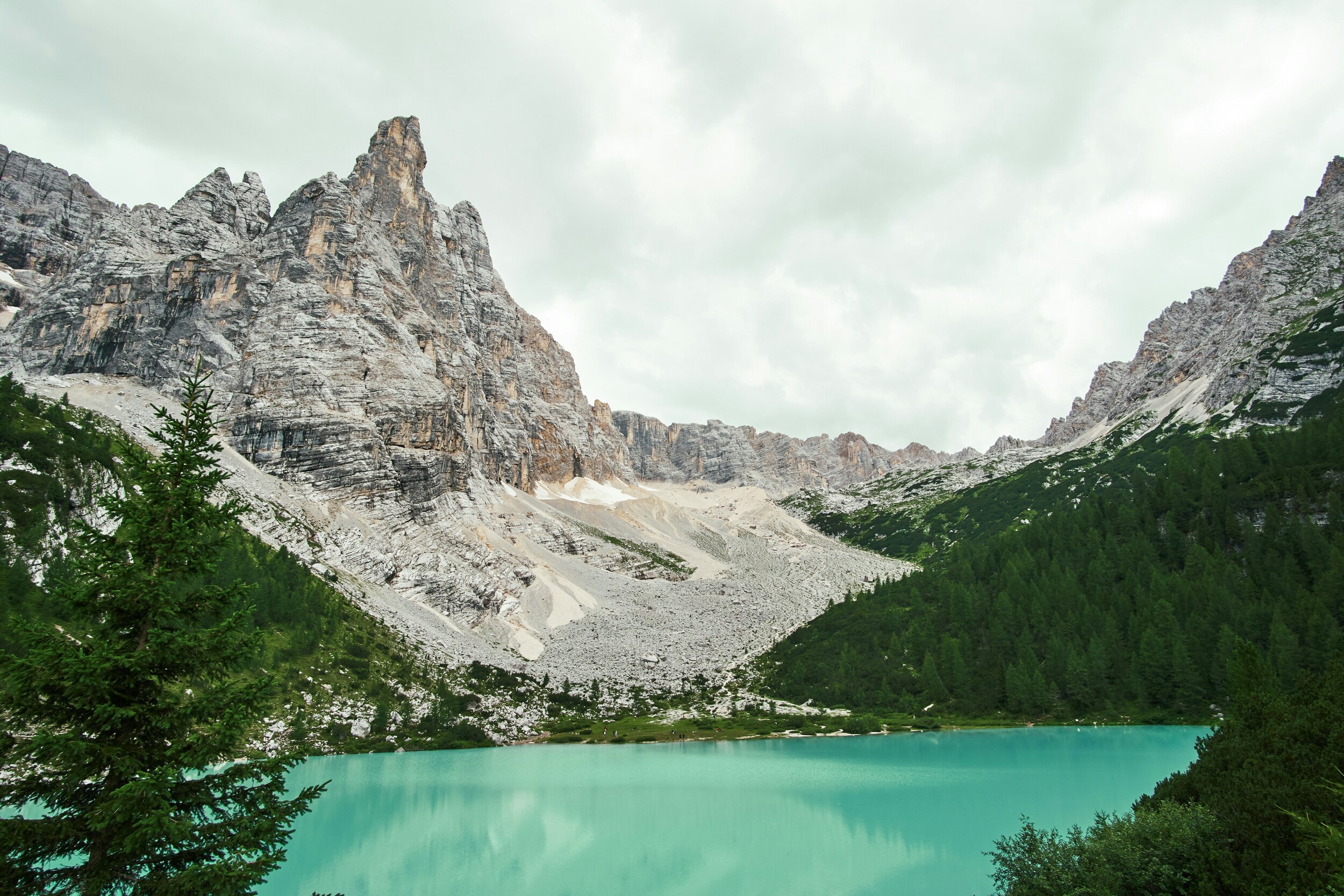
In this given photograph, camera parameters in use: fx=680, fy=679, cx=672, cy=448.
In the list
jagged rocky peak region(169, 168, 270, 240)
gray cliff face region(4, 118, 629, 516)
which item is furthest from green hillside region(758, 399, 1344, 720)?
jagged rocky peak region(169, 168, 270, 240)

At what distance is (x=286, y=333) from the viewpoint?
441 feet

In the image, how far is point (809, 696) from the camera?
318 ft

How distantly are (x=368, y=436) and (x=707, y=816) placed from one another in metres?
107

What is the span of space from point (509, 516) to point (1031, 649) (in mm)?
106540

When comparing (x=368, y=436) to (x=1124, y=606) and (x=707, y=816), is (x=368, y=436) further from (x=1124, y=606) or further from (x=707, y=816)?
(x=1124, y=606)

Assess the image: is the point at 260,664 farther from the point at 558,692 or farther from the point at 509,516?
the point at 509,516

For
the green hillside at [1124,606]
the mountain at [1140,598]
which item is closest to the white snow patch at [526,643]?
the green hillside at [1124,606]

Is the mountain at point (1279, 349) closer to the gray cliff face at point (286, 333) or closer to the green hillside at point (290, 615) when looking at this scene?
the gray cliff face at point (286, 333)

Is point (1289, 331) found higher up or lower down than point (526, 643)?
higher up

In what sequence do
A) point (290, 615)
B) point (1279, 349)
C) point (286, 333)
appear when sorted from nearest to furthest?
point (290, 615)
point (286, 333)
point (1279, 349)

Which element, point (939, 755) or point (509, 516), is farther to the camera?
point (509, 516)

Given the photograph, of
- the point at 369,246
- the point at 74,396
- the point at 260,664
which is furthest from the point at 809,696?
the point at 369,246

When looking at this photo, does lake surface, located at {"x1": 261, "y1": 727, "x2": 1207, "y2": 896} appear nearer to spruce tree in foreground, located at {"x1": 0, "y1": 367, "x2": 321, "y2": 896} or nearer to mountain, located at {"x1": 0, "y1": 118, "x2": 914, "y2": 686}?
spruce tree in foreground, located at {"x1": 0, "y1": 367, "x2": 321, "y2": 896}

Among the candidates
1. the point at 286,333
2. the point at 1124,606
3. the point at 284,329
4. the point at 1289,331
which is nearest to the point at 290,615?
the point at 286,333
